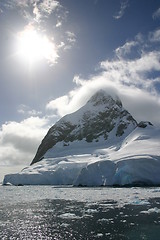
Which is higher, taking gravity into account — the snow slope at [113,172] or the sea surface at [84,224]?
the snow slope at [113,172]

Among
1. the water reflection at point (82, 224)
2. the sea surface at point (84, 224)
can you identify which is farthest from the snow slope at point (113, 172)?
the water reflection at point (82, 224)

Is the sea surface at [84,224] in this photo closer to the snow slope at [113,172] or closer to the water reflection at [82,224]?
the water reflection at [82,224]

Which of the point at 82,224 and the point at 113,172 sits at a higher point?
the point at 113,172

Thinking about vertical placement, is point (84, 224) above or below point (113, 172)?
below

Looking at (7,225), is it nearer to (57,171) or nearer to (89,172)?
(89,172)

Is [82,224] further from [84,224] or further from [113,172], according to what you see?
[113,172]

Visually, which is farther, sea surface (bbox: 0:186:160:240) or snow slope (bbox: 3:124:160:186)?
snow slope (bbox: 3:124:160:186)

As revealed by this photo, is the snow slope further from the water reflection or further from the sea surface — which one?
the water reflection

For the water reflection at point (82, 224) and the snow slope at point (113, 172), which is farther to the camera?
the snow slope at point (113, 172)

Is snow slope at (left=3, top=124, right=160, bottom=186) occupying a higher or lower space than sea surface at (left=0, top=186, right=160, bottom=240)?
higher

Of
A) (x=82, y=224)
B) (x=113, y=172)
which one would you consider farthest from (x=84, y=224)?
(x=113, y=172)

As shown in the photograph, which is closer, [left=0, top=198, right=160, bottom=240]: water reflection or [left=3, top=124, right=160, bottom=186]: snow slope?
[left=0, top=198, right=160, bottom=240]: water reflection

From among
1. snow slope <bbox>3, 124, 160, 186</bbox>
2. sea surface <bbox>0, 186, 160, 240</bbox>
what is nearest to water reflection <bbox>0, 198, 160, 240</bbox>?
sea surface <bbox>0, 186, 160, 240</bbox>

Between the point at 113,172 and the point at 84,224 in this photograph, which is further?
the point at 113,172
